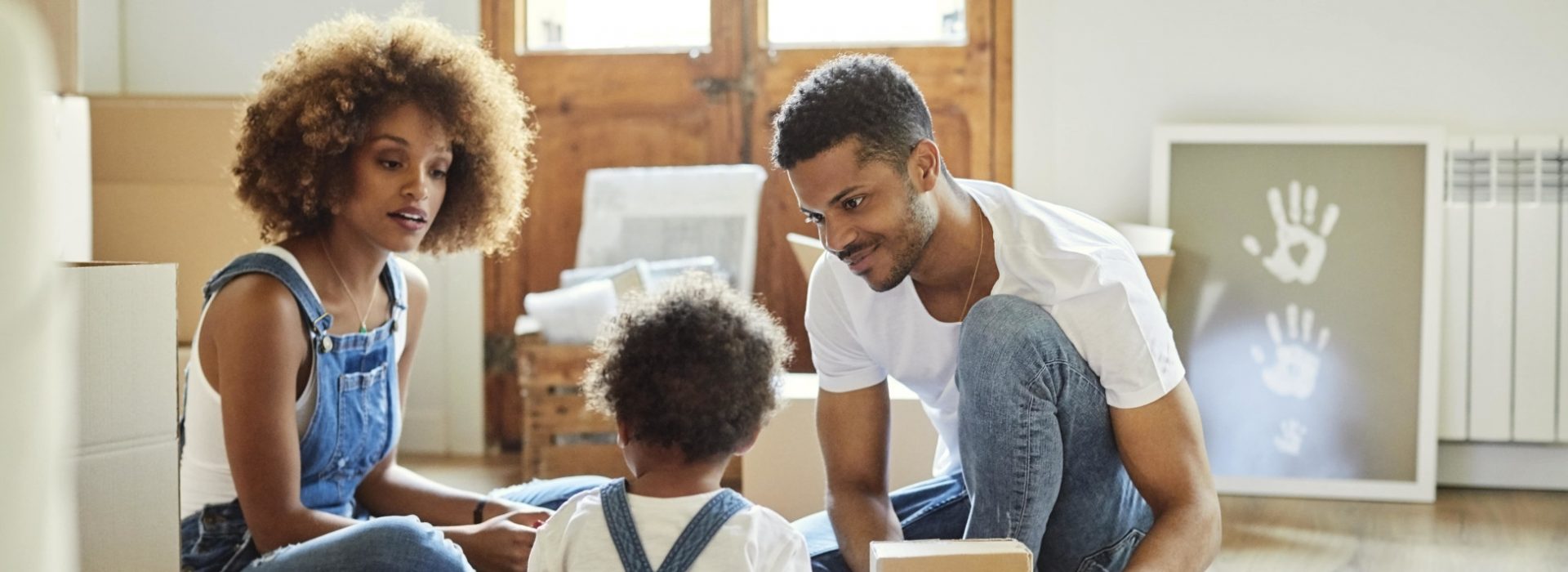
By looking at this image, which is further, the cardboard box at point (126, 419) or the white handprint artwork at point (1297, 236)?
the white handprint artwork at point (1297, 236)

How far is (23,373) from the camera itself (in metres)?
0.49

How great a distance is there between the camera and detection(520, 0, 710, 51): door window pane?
3.90 m

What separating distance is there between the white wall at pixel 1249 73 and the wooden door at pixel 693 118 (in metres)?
0.14

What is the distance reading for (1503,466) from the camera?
3428mm

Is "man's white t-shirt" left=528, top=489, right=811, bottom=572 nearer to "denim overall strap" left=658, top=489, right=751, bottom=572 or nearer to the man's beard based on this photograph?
"denim overall strap" left=658, top=489, right=751, bottom=572

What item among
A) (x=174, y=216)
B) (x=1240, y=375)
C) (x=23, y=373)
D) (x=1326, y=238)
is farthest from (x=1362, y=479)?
(x=23, y=373)

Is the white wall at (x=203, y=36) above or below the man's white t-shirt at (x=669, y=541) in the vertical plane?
above

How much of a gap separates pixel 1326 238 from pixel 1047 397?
2162 millimetres

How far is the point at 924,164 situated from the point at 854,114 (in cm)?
10

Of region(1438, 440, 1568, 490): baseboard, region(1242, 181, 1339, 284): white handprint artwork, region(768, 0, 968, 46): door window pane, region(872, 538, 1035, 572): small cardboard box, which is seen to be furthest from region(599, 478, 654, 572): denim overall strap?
region(1438, 440, 1568, 490): baseboard

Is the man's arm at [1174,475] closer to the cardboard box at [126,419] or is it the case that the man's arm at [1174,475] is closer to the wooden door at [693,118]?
the cardboard box at [126,419]

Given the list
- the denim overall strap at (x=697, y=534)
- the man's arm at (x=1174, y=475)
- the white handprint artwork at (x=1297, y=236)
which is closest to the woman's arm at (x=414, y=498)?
the denim overall strap at (x=697, y=534)

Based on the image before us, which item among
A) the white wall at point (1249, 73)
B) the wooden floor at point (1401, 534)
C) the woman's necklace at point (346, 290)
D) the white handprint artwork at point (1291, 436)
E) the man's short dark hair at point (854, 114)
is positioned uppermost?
the white wall at point (1249, 73)

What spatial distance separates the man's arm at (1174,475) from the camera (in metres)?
1.49
